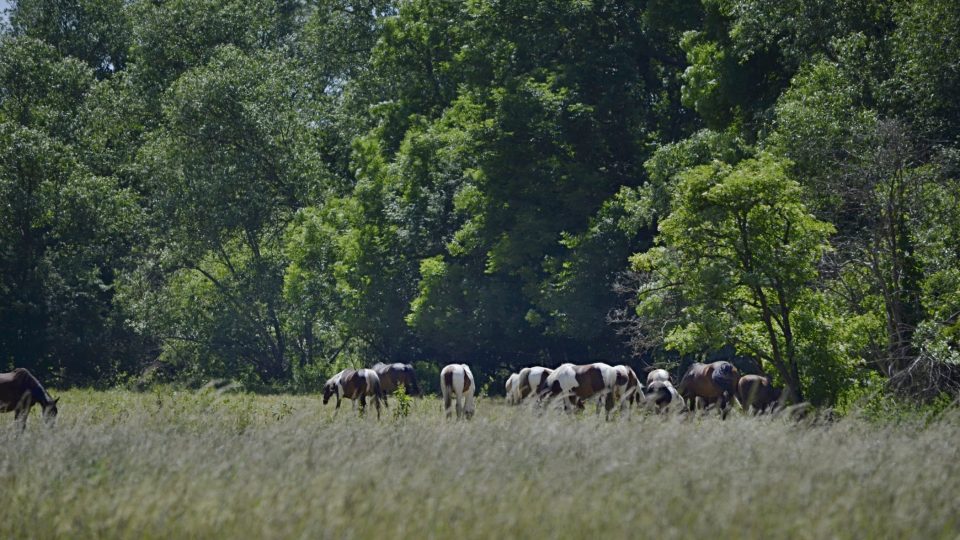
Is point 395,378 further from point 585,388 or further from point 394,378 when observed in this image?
point 585,388

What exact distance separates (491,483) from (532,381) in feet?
49.8

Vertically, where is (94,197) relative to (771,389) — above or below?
above

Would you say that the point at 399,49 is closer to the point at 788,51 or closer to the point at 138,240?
the point at 138,240

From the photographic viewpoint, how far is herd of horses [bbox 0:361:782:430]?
2186 cm

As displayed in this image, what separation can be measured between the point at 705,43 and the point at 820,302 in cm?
1329

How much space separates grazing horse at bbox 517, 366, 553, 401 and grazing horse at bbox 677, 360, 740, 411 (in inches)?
119

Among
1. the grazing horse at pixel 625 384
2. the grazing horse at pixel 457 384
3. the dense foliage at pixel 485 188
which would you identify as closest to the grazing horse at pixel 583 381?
the grazing horse at pixel 625 384

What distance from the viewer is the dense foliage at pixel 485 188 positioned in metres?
22.7

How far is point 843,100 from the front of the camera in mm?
26562

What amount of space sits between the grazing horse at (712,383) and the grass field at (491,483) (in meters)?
8.68

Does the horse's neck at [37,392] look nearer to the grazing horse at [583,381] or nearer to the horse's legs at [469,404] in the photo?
the horse's legs at [469,404]

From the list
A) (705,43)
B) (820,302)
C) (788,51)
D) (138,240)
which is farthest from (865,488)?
(138,240)

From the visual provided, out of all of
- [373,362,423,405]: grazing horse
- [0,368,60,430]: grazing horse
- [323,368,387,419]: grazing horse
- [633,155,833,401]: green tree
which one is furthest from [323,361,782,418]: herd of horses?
[0,368,60,430]: grazing horse

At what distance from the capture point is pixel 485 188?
39469 mm
